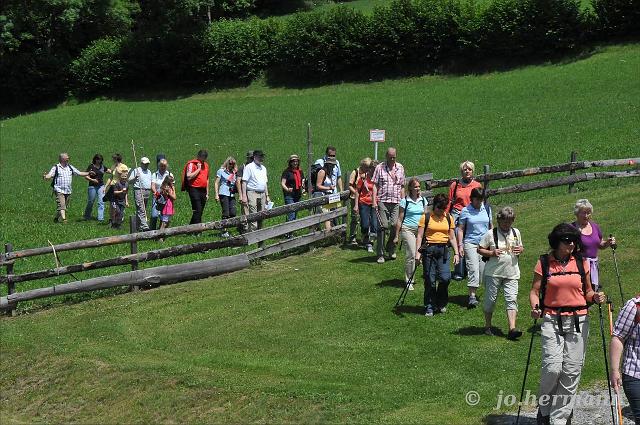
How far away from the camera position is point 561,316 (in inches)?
379

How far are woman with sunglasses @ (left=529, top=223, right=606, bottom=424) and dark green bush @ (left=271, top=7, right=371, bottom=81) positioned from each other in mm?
43700

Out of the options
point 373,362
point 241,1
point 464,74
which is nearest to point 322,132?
point 464,74

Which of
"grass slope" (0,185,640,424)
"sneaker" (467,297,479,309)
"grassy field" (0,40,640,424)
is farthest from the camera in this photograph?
"sneaker" (467,297,479,309)

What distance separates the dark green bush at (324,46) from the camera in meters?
53.1

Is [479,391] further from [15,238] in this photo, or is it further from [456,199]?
[15,238]

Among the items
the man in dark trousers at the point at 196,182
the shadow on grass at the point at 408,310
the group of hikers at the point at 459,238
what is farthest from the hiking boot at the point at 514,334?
the man in dark trousers at the point at 196,182

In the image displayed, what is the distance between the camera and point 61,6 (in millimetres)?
62250

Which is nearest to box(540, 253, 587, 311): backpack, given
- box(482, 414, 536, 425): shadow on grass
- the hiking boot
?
box(482, 414, 536, 425): shadow on grass

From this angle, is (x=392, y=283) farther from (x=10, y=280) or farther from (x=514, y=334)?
(x=10, y=280)

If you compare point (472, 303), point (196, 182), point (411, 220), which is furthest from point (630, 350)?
point (196, 182)

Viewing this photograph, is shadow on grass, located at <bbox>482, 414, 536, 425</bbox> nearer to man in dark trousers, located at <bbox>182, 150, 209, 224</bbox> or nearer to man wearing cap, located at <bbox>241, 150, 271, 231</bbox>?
man wearing cap, located at <bbox>241, 150, 271, 231</bbox>

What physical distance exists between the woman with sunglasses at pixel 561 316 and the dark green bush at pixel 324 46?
43700 mm

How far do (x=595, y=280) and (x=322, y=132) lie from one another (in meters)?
28.2

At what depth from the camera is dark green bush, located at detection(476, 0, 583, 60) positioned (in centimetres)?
4688
